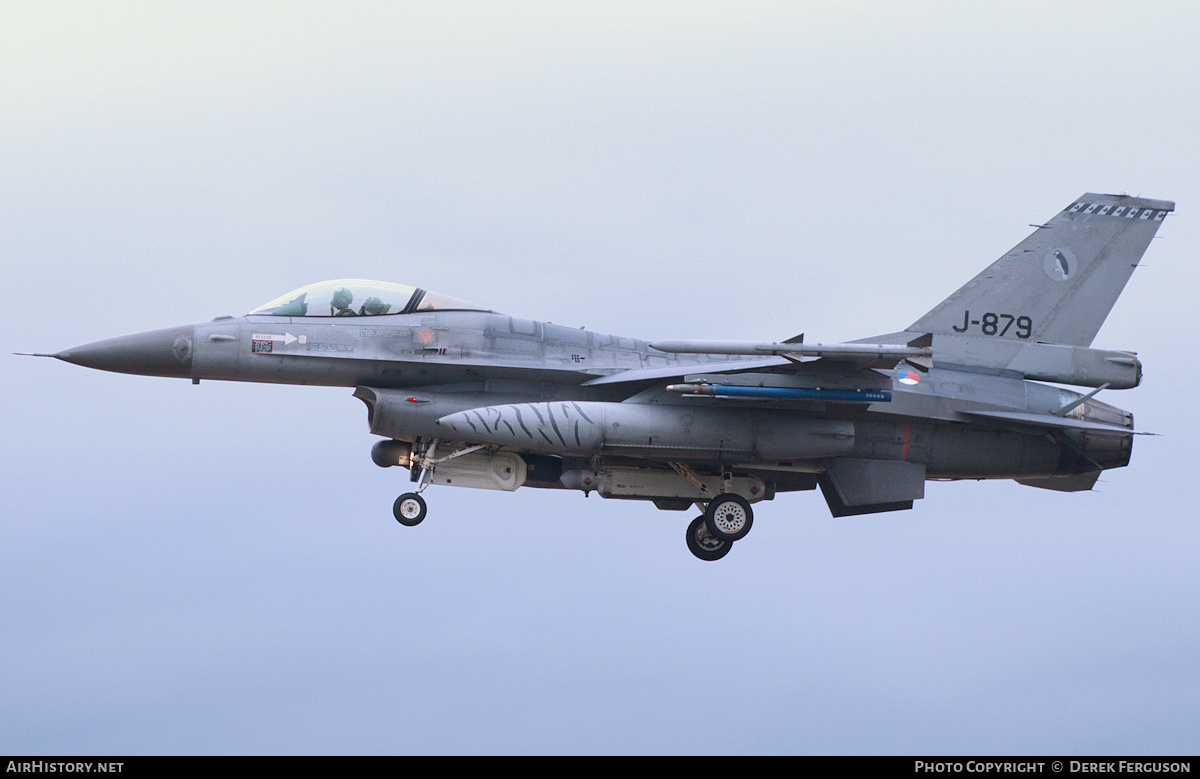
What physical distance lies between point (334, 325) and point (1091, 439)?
10.4m

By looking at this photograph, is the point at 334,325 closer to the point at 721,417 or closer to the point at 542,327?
the point at 542,327

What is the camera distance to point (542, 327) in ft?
66.7

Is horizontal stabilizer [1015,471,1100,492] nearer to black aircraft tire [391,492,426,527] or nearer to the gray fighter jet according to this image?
the gray fighter jet

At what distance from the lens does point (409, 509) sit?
769 inches

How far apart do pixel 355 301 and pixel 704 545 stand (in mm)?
5812

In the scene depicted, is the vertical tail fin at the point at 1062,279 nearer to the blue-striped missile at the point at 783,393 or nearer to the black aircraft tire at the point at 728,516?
the blue-striped missile at the point at 783,393

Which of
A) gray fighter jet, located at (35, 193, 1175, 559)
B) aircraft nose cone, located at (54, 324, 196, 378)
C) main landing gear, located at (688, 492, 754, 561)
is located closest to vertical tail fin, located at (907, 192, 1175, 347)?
gray fighter jet, located at (35, 193, 1175, 559)

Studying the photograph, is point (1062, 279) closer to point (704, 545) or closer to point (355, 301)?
point (704, 545)

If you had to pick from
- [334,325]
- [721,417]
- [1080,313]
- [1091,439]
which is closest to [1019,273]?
[1080,313]

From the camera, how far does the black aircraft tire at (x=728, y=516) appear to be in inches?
810

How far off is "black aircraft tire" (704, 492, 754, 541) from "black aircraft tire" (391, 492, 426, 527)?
3899mm

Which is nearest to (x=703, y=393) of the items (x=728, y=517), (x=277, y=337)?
(x=728, y=517)

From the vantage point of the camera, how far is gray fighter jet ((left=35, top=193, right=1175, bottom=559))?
19375 millimetres

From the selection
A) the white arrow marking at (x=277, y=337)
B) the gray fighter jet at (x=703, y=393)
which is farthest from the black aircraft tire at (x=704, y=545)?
the white arrow marking at (x=277, y=337)
